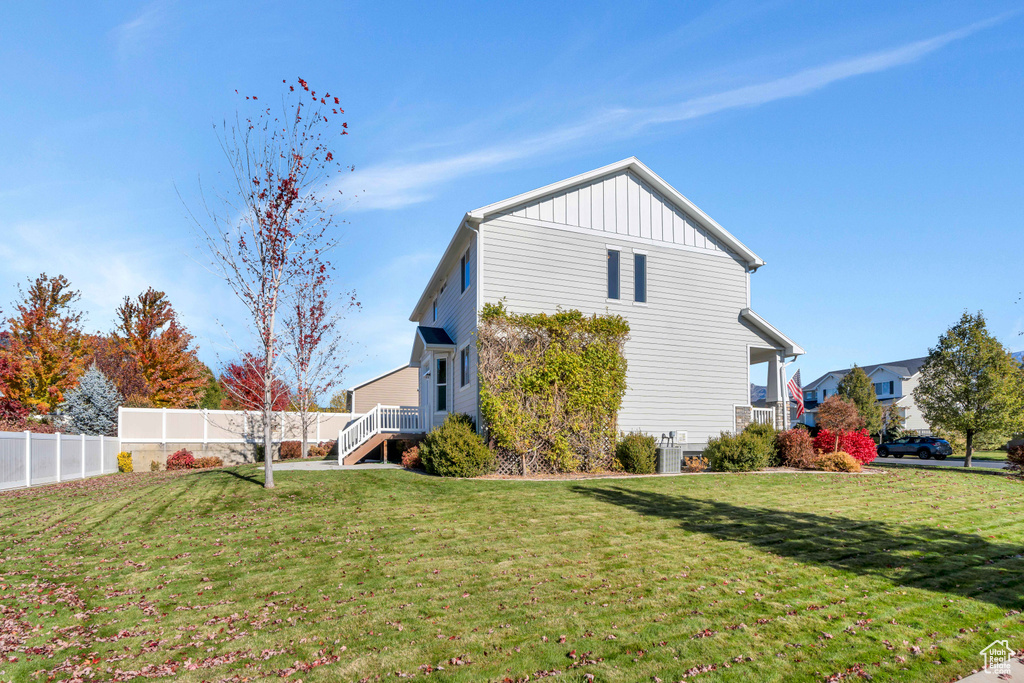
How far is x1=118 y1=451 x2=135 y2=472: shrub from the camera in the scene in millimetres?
23734

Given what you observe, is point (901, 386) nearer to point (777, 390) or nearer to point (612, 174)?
point (777, 390)

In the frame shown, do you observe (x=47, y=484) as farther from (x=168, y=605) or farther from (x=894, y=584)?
(x=894, y=584)

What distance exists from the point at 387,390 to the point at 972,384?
3232cm

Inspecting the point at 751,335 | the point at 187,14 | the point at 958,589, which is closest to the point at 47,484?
the point at 187,14

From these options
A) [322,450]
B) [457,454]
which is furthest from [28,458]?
[457,454]

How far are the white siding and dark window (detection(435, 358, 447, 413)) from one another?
704 centimetres

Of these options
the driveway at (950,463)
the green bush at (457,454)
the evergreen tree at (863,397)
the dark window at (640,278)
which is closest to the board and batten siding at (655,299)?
the dark window at (640,278)

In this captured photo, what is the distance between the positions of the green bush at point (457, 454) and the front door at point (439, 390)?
5.33 metres

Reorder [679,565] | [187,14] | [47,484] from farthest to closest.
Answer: [47,484] → [187,14] → [679,565]

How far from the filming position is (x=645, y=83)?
50.7 feet

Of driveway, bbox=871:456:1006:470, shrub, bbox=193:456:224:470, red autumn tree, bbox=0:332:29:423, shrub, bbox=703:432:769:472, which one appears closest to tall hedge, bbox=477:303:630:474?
shrub, bbox=703:432:769:472

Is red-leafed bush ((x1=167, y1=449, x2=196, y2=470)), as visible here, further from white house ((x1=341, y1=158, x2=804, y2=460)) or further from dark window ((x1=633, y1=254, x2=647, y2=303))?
dark window ((x1=633, y1=254, x2=647, y2=303))

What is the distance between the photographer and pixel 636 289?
19.2 meters

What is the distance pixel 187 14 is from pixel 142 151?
3.63m
